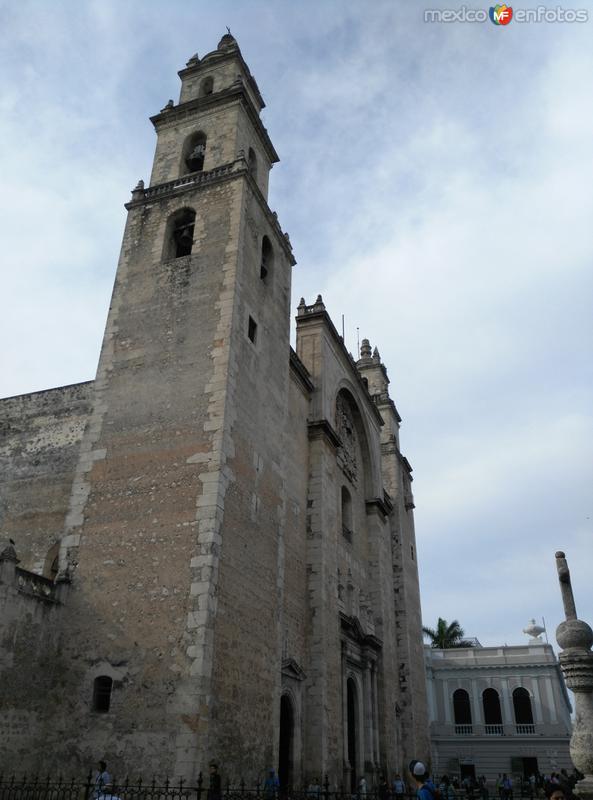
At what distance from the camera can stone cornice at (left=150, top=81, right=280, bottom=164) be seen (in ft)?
63.7

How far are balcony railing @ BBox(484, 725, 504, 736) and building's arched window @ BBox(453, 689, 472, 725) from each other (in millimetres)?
941

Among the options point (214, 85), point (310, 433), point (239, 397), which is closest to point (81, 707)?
point (239, 397)

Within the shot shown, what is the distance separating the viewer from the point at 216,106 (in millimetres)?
19609

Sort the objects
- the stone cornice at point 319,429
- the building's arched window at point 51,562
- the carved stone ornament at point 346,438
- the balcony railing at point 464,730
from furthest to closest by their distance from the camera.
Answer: the balcony railing at point 464,730, the carved stone ornament at point 346,438, the stone cornice at point 319,429, the building's arched window at point 51,562

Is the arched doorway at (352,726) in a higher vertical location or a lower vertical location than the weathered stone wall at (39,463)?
lower

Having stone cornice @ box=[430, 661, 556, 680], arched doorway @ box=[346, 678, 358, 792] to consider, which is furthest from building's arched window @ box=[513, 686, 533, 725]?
arched doorway @ box=[346, 678, 358, 792]

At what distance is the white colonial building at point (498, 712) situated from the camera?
3197 cm

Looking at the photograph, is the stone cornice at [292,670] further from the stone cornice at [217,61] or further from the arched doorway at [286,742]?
the stone cornice at [217,61]

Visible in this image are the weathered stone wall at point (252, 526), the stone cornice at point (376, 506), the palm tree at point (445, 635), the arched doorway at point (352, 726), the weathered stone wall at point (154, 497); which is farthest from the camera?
the palm tree at point (445, 635)

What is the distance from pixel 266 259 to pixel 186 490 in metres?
8.13

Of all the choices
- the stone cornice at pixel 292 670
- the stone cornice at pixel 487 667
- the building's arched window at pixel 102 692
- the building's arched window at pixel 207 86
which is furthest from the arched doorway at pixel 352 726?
the building's arched window at pixel 207 86

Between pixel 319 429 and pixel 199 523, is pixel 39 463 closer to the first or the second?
pixel 199 523

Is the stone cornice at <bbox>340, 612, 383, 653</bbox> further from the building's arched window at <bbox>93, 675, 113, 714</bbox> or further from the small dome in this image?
the small dome

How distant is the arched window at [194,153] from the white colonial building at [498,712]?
28.7 metres
